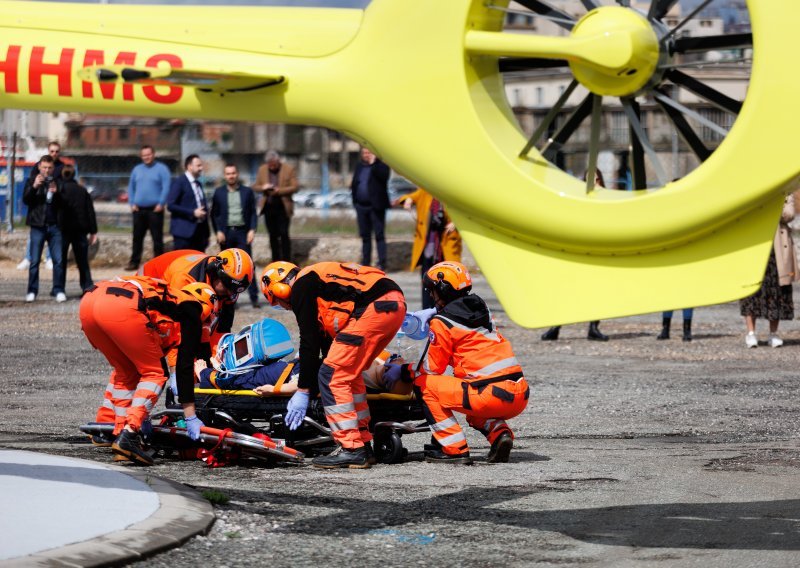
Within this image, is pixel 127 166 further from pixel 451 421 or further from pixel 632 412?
pixel 451 421

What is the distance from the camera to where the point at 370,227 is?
989 inches

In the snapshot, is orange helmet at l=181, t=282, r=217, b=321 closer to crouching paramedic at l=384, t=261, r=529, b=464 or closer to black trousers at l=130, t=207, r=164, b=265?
crouching paramedic at l=384, t=261, r=529, b=464

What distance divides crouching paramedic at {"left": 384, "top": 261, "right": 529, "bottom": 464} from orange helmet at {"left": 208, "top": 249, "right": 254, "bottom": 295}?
132cm

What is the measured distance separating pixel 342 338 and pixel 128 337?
59.2 inches

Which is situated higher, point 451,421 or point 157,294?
point 157,294

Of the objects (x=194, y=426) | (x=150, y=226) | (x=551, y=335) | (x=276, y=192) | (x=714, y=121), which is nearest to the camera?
(x=714, y=121)

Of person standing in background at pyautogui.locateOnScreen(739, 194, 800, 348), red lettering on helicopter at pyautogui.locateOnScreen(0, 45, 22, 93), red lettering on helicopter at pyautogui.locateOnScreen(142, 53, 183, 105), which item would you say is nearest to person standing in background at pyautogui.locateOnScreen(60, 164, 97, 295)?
person standing in background at pyautogui.locateOnScreen(739, 194, 800, 348)

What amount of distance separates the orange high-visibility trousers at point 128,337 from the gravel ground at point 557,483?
1.49 feet

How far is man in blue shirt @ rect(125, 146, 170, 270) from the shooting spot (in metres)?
23.2

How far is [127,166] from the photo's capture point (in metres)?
29.6

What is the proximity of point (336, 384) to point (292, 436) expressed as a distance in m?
0.64

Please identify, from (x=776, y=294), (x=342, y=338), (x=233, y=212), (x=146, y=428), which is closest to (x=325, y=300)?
(x=342, y=338)

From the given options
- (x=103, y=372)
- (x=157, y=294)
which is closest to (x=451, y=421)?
(x=157, y=294)

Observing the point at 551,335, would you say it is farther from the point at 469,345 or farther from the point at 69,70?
the point at 69,70
